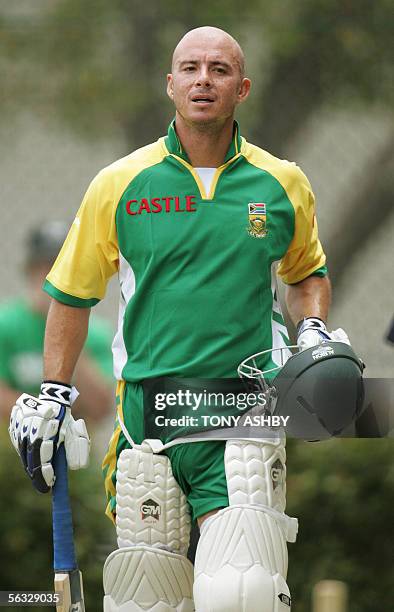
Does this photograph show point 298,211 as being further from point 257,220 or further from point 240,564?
point 240,564

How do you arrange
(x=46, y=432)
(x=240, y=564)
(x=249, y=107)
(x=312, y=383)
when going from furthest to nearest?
(x=249, y=107) → (x=46, y=432) → (x=312, y=383) → (x=240, y=564)

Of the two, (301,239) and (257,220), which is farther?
(301,239)

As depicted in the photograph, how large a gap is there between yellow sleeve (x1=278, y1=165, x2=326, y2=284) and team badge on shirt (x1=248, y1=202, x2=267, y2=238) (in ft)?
0.33

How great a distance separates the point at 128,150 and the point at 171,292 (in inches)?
77.7

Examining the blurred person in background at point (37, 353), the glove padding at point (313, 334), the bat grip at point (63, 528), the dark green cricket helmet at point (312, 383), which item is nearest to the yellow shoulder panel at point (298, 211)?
the glove padding at point (313, 334)

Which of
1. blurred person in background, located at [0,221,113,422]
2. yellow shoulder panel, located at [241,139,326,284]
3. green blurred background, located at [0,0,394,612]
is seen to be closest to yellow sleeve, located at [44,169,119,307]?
yellow shoulder panel, located at [241,139,326,284]

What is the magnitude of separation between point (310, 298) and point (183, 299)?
1.35 feet

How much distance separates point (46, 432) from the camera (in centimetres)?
454

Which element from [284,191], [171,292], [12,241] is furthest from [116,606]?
[12,241]

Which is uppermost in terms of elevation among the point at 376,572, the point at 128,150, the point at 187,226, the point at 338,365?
the point at 128,150

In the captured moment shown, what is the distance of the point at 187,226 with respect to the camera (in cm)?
448

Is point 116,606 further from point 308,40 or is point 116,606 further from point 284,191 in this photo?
point 308,40

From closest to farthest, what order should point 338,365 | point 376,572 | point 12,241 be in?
point 338,365
point 376,572
point 12,241

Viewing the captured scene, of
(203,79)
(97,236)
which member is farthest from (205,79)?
(97,236)
